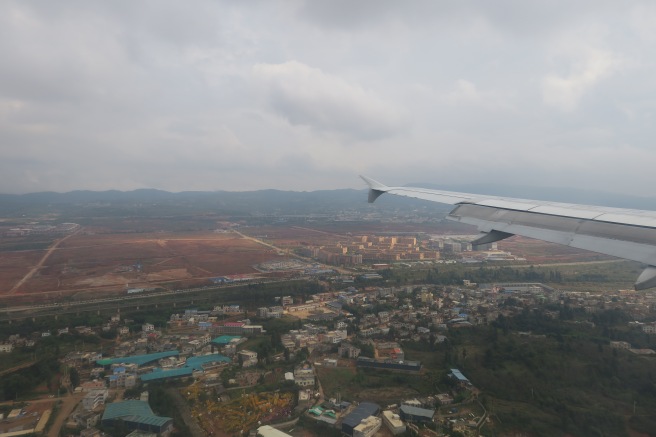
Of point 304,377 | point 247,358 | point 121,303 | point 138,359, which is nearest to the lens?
point 304,377

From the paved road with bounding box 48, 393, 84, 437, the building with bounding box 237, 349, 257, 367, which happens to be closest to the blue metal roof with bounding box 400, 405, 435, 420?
the building with bounding box 237, 349, 257, 367

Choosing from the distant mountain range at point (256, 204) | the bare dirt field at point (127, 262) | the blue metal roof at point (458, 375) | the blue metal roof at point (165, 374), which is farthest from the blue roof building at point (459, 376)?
the distant mountain range at point (256, 204)

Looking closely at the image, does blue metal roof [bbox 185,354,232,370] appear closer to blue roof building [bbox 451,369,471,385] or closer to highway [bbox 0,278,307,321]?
blue roof building [bbox 451,369,471,385]

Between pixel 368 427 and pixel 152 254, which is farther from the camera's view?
pixel 152 254

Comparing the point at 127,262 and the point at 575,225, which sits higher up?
the point at 575,225

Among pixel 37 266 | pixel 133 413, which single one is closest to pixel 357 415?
pixel 133 413

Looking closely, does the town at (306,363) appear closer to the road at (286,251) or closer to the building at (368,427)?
the building at (368,427)

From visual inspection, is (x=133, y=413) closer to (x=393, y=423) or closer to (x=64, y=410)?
(x=64, y=410)
